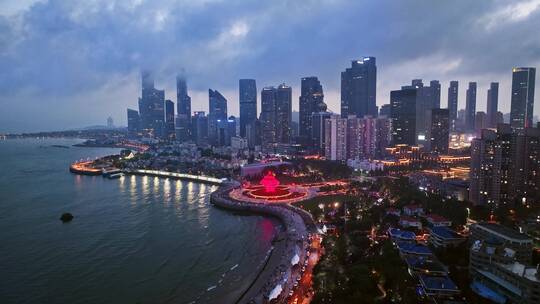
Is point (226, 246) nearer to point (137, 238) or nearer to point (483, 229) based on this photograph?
point (137, 238)

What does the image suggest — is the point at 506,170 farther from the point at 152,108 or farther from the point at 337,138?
the point at 152,108

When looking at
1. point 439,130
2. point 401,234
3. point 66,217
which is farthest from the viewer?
point 439,130

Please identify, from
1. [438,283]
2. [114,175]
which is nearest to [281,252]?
[438,283]

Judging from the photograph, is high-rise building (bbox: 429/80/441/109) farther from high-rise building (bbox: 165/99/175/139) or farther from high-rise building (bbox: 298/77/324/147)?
high-rise building (bbox: 165/99/175/139)

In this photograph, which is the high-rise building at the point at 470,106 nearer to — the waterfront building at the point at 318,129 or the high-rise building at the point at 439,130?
the high-rise building at the point at 439,130

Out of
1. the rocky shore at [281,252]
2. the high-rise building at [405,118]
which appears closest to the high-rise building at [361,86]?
the high-rise building at [405,118]

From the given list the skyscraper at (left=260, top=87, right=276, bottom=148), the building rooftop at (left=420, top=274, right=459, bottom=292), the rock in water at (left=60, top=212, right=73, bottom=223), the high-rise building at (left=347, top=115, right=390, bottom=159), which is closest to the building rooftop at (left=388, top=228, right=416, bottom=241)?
the building rooftop at (left=420, top=274, right=459, bottom=292)
